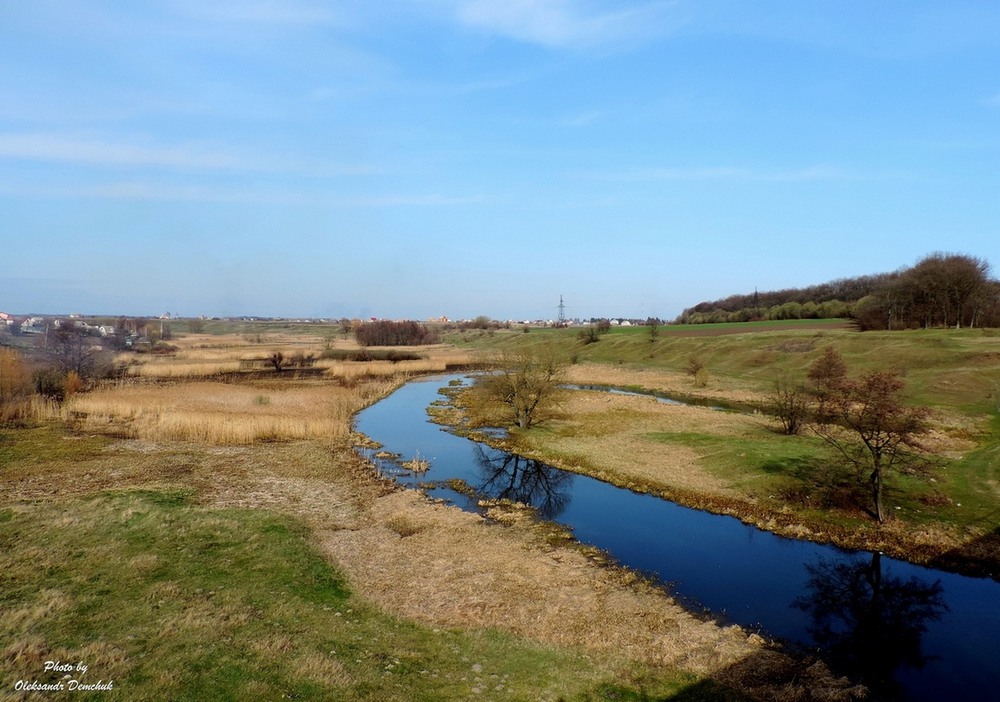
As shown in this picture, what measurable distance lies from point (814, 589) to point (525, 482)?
15.1 metres

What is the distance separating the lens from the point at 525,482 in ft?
96.3

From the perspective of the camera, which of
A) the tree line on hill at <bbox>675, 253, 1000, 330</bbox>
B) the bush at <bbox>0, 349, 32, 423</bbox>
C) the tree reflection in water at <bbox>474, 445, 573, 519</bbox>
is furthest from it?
the tree line on hill at <bbox>675, 253, 1000, 330</bbox>

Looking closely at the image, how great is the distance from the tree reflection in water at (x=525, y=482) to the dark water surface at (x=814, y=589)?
0.53 ft

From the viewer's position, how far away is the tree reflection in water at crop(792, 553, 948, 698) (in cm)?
1319

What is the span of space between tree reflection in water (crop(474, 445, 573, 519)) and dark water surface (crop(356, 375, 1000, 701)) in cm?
16

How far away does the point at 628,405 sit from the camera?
5006 centimetres

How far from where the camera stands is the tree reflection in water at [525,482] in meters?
26.0

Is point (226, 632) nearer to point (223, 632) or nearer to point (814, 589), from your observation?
point (223, 632)

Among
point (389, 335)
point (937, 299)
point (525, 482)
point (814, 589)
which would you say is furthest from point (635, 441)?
point (389, 335)

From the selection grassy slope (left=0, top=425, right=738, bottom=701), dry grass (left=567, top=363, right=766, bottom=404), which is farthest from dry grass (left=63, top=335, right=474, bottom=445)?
dry grass (left=567, top=363, right=766, bottom=404)

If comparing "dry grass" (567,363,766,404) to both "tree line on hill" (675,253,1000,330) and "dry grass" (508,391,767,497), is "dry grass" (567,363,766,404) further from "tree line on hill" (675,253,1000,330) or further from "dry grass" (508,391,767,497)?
"tree line on hill" (675,253,1000,330)

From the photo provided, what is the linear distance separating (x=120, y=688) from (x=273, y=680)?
2536 millimetres

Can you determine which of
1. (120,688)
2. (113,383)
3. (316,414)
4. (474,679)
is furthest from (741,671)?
(113,383)

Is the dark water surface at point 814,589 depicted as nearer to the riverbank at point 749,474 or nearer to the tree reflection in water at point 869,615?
the tree reflection in water at point 869,615
